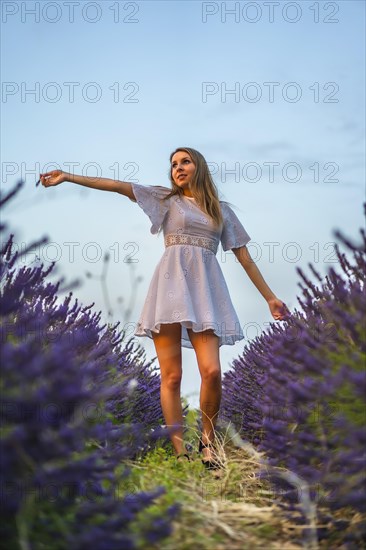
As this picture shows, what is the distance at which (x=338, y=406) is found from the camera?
98.8 inches

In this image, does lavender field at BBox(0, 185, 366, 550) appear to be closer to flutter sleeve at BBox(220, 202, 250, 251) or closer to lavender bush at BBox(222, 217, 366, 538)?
lavender bush at BBox(222, 217, 366, 538)

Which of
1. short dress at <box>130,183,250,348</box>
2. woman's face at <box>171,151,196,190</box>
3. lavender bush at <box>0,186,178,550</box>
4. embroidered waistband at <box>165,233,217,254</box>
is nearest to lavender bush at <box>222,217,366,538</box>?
lavender bush at <box>0,186,178,550</box>

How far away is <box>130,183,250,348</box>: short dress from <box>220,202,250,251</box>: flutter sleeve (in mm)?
85

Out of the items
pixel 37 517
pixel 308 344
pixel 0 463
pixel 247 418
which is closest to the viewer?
pixel 0 463

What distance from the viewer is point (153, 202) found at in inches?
174

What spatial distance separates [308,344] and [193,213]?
5.96ft

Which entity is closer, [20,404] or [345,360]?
[20,404]

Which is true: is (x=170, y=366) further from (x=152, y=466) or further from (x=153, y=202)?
(x=152, y=466)

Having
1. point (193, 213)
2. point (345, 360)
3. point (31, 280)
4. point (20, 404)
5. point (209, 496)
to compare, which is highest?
point (193, 213)

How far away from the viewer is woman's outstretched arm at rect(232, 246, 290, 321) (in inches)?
172

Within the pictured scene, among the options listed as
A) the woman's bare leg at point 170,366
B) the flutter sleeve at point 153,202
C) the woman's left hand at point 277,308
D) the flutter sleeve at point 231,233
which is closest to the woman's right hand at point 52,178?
the flutter sleeve at point 153,202

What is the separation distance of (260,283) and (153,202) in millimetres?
785

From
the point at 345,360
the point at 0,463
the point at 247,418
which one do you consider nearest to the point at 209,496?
the point at 345,360

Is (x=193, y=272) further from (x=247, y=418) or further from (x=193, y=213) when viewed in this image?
(x=247, y=418)
